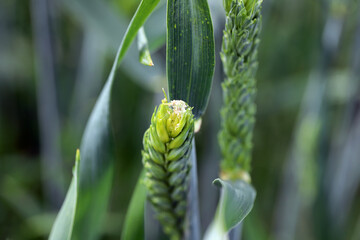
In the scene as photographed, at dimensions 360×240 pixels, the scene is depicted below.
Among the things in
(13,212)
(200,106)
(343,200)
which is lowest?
(13,212)

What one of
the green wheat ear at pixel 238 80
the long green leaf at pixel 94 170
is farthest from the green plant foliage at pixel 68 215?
the green wheat ear at pixel 238 80

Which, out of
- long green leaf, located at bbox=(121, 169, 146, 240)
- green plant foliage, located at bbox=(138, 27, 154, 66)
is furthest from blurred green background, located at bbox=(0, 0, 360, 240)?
long green leaf, located at bbox=(121, 169, 146, 240)

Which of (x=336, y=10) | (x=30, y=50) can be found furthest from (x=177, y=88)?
(x=30, y=50)

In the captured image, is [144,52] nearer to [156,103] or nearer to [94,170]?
[94,170]

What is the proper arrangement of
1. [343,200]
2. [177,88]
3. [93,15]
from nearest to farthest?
[177,88], [93,15], [343,200]

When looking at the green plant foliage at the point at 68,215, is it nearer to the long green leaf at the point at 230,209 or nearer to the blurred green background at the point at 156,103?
the long green leaf at the point at 230,209

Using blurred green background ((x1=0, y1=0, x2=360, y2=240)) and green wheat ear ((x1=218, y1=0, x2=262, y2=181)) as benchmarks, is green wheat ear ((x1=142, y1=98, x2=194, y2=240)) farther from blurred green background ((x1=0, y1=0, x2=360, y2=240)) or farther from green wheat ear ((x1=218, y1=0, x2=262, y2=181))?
blurred green background ((x1=0, y1=0, x2=360, y2=240))

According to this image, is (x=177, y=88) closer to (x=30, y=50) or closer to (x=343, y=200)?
(x=343, y=200)
